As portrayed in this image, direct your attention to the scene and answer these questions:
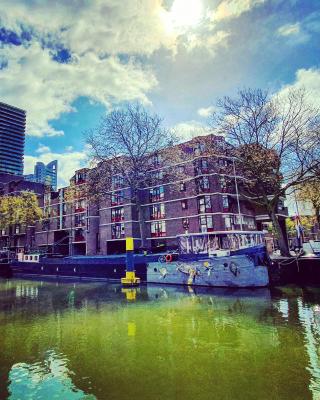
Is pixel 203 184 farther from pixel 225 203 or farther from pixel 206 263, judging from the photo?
pixel 206 263

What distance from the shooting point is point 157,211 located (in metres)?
44.1

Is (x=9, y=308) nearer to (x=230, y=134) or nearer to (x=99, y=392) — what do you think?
(x=99, y=392)

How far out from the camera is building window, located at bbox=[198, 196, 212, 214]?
3842 cm

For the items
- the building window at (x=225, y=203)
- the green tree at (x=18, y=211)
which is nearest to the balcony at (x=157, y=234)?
the building window at (x=225, y=203)

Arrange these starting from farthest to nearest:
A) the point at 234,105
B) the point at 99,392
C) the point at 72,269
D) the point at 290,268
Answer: the point at 72,269 < the point at 234,105 < the point at 290,268 < the point at 99,392

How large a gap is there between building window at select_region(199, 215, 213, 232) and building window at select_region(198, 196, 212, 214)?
0.83 meters

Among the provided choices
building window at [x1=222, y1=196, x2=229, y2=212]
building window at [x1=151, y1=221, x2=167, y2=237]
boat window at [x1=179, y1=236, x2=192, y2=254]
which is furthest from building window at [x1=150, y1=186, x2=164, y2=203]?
boat window at [x1=179, y1=236, x2=192, y2=254]

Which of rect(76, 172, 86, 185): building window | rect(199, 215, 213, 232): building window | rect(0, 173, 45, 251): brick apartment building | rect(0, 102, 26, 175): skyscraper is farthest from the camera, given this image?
rect(0, 102, 26, 175): skyscraper

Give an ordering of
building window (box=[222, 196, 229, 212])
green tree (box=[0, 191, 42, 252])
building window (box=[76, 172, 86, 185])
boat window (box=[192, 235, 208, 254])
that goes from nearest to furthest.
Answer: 1. boat window (box=[192, 235, 208, 254])
2. building window (box=[222, 196, 229, 212])
3. green tree (box=[0, 191, 42, 252])
4. building window (box=[76, 172, 86, 185])

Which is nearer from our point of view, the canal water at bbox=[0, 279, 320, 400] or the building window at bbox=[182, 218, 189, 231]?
the canal water at bbox=[0, 279, 320, 400]

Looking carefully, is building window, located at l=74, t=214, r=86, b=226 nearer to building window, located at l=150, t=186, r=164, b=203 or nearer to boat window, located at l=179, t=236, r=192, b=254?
building window, located at l=150, t=186, r=164, b=203

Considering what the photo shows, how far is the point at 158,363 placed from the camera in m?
7.66

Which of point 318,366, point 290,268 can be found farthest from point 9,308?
point 290,268

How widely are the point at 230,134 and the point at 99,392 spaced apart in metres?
23.6
